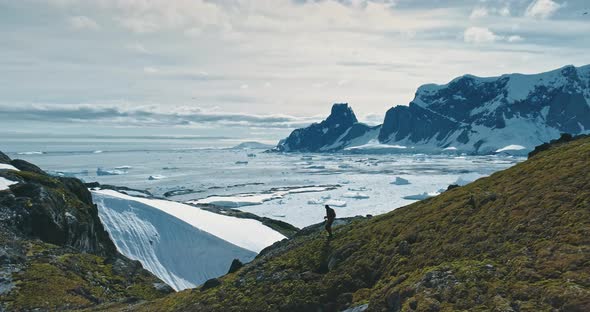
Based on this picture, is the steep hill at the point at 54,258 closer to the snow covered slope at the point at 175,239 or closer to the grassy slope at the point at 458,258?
the grassy slope at the point at 458,258

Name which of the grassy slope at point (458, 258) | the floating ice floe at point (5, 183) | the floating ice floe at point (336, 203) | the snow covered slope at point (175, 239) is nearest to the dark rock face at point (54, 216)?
the floating ice floe at point (5, 183)

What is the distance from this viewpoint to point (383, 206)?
183500 millimetres

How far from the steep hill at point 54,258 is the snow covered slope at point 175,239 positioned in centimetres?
1554

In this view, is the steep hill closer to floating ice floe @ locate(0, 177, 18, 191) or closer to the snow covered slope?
floating ice floe @ locate(0, 177, 18, 191)

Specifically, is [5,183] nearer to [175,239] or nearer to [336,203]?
[175,239]

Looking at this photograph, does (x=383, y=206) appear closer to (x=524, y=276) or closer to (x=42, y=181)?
(x=42, y=181)

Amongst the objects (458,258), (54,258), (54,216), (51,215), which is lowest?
(54,258)

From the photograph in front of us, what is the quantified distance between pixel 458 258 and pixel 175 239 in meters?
77.7

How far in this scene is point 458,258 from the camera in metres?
23.9

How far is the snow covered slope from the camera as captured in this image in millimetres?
90312

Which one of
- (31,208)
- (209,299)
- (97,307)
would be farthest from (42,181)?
(209,299)

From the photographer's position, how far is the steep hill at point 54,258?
139ft

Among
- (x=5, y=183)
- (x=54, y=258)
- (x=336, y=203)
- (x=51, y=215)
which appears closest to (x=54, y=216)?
(x=51, y=215)

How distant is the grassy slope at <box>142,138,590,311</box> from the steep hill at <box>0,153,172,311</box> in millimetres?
11178
